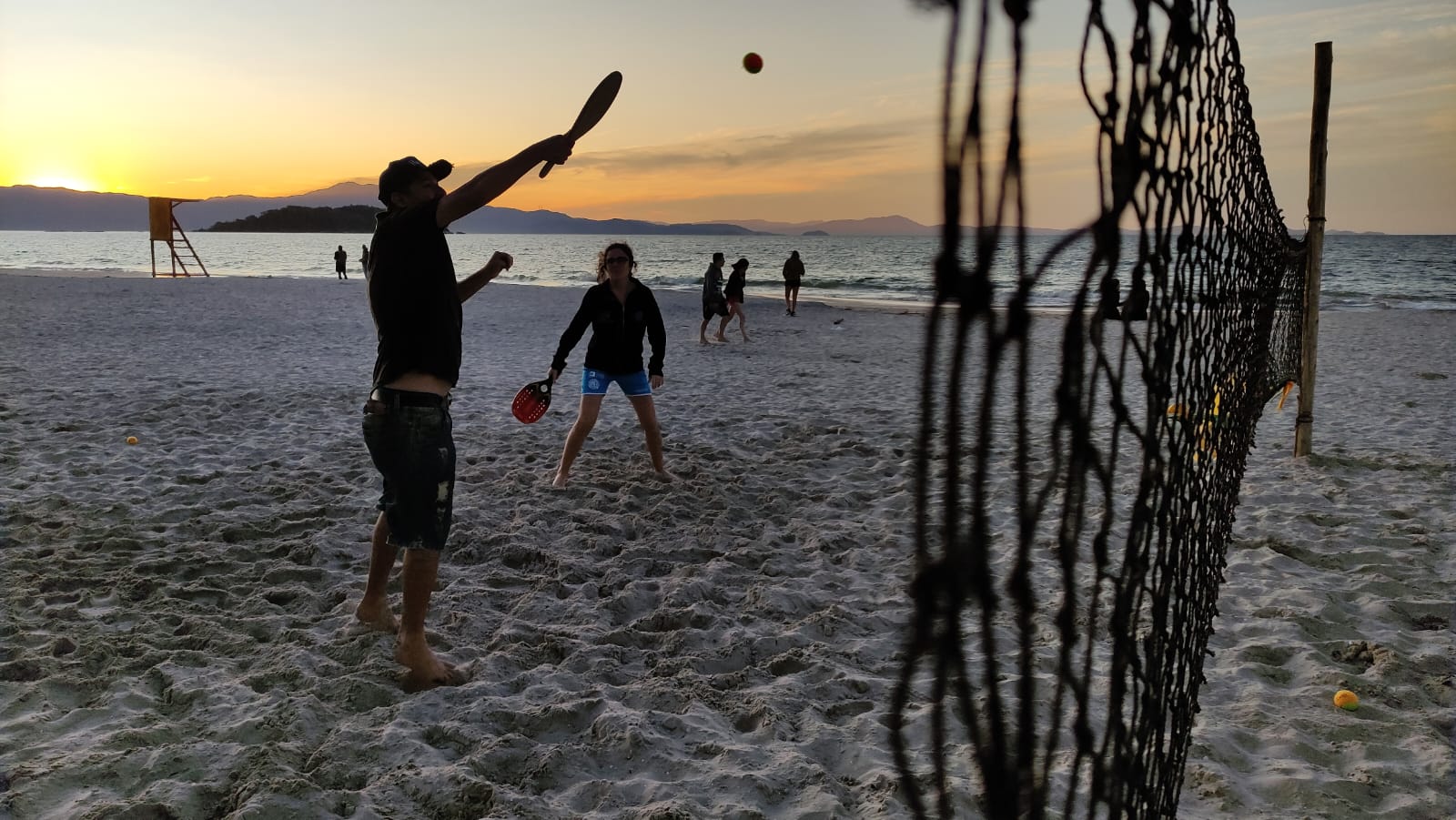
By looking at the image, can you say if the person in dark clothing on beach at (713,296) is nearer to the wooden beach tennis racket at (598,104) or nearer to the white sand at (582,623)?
the white sand at (582,623)

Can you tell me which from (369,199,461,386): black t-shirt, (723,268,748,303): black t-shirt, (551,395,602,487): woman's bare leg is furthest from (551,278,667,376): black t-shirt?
(723,268,748,303): black t-shirt

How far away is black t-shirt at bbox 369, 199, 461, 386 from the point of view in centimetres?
316

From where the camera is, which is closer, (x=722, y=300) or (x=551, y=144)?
(x=551, y=144)

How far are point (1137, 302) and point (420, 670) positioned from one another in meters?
3.03

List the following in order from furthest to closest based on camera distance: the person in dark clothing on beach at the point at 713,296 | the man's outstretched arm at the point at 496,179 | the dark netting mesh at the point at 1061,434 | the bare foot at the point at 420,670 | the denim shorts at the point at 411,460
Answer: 1. the person in dark clothing on beach at the point at 713,296
2. the bare foot at the point at 420,670
3. the denim shorts at the point at 411,460
4. the man's outstretched arm at the point at 496,179
5. the dark netting mesh at the point at 1061,434

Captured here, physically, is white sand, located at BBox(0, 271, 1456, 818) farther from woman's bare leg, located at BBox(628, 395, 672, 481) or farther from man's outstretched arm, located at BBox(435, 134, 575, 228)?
man's outstretched arm, located at BBox(435, 134, 575, 228)

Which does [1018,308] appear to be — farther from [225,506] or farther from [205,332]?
[205,332]

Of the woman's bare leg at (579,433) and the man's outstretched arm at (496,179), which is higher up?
the man's outstretched arm at (496,179)

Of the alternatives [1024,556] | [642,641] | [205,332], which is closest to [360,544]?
[642,641]

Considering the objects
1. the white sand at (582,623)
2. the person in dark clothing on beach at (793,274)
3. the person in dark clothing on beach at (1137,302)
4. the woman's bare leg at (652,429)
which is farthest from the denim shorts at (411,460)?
the person in dark clothing on beach at (793,274)

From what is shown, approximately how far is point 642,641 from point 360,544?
206 cm

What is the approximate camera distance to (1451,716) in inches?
135

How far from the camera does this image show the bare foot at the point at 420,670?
3557 mm

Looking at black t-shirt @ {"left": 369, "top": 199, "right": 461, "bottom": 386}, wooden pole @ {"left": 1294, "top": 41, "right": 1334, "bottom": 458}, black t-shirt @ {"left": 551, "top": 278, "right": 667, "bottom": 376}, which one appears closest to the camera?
black t-shirt @ {"left": 369, "top": 199, "right": 461, "bottom": 386}
